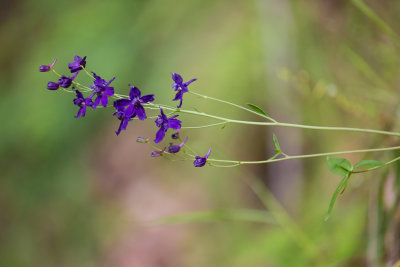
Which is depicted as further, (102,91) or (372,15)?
(372,15)

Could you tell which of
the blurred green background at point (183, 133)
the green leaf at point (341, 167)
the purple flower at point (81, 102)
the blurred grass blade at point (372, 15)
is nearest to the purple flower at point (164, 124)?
the purple flower at point (81, 102)

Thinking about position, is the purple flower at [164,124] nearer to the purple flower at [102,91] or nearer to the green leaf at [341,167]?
the purple flower at [102,91]

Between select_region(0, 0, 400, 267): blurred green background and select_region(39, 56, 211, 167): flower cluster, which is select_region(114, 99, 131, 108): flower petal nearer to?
select_region(39, 56, 211, 167): flower cluster

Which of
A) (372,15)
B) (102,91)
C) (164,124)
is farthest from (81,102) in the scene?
(372,15)

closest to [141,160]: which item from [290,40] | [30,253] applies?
[30,253]

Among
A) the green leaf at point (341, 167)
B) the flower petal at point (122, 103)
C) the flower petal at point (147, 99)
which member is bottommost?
the green leaf at point (341, 167)

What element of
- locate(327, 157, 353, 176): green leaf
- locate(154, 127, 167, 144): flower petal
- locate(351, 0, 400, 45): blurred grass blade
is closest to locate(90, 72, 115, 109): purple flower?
locate(154, 127, 167, 144): flower petal

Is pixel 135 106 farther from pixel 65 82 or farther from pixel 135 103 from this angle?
pixel 65 82

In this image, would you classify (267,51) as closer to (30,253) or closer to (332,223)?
(332,223)
